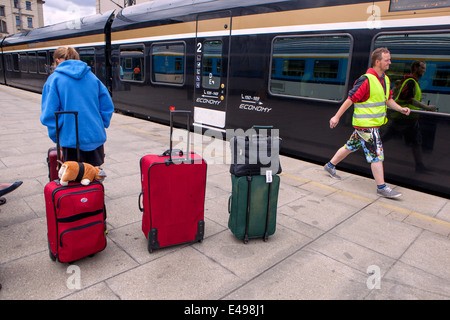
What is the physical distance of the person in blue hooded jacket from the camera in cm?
263

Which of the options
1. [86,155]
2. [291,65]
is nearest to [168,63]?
[291,65]

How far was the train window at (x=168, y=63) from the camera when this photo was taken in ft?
25.1

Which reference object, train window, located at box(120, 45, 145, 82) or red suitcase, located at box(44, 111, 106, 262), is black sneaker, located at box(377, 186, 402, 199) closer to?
red suitcase, located at box(44, 111, 106, 262)

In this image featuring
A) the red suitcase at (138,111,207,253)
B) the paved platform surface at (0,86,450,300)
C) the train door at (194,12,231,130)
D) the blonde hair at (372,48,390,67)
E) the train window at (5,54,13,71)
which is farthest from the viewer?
the train window at (5,54,13,71)

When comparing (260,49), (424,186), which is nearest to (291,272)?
(424,186)

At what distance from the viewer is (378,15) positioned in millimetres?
4422

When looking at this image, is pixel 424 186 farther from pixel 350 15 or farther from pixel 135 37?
pixel 135 37

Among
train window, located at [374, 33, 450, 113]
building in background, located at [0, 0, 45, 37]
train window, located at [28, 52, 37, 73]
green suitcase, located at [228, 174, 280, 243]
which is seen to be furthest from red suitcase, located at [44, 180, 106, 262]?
building in background, located at [0, 0, 45, 37]

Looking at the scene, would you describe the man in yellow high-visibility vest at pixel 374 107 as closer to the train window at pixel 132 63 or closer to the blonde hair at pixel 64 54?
the blonde hair at pixel 64 54

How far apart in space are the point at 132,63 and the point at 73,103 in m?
7.12

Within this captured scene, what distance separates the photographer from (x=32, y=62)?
52.9ft

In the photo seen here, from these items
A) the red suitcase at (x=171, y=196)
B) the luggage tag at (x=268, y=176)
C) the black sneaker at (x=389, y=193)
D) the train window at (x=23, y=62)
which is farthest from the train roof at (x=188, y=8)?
the train window at (x=23, y=62)

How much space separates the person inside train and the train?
3cm

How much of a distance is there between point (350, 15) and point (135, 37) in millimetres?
6109
